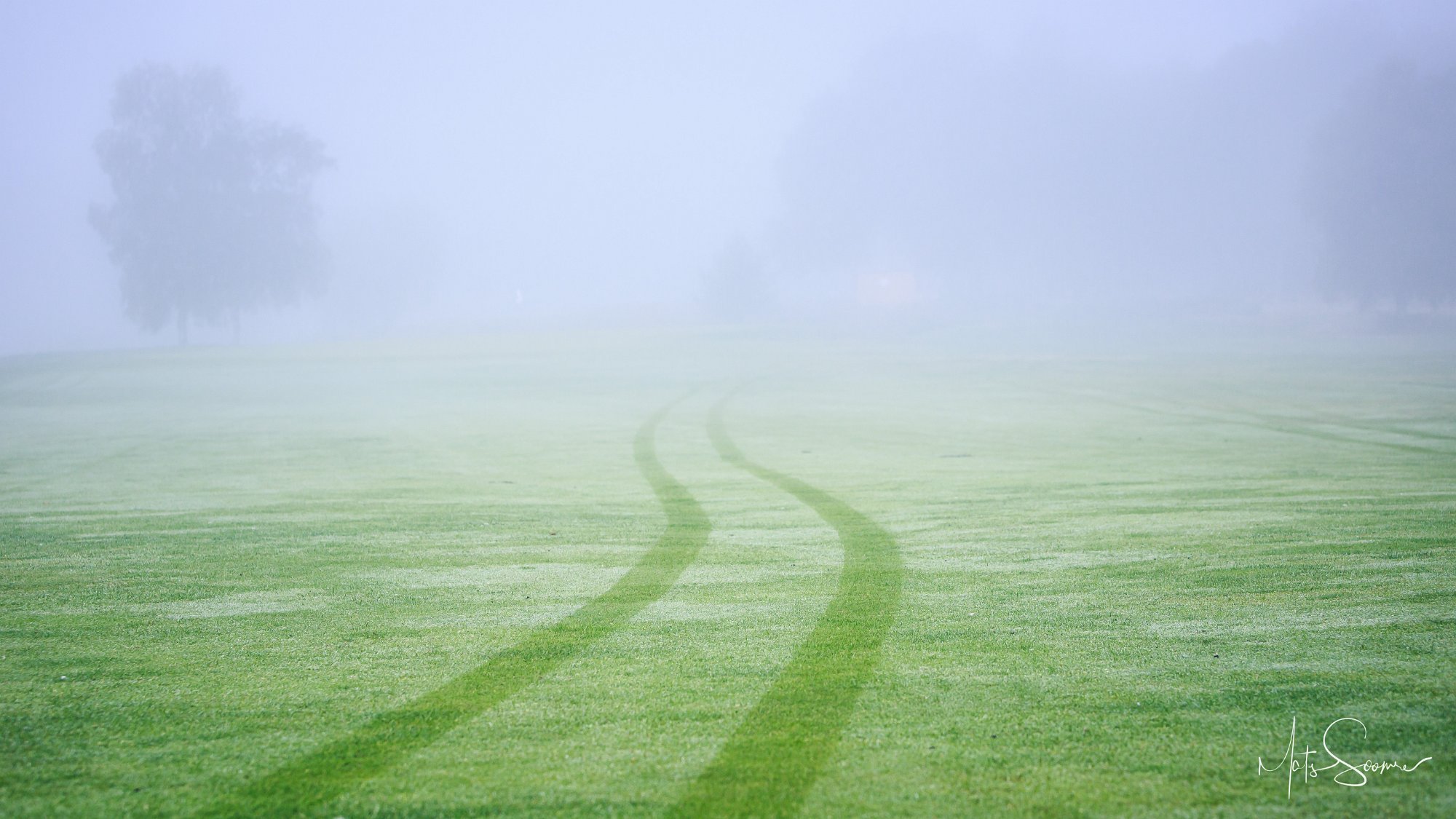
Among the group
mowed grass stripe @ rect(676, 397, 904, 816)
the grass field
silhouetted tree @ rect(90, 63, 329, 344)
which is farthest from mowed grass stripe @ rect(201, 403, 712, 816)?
silhouetted tree @ rect(90, 63, 329, 344)

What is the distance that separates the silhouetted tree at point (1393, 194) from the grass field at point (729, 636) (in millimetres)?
55563

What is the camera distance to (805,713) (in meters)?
4.29

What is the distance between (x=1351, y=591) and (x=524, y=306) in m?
175

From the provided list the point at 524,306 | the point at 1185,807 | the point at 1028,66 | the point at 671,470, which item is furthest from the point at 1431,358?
the point at 524,306

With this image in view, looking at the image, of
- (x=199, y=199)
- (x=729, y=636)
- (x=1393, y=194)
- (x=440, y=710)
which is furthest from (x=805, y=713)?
(x=1393, y=194)

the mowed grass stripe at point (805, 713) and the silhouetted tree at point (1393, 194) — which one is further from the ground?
the silhouetted tree at point (1393, 194)

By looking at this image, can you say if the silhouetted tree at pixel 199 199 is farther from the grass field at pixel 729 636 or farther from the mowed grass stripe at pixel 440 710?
the mowed grass stripe at pixel 440 710

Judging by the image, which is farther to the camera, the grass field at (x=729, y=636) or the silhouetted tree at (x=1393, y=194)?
the silhouetted tree at (x=1393, y=194)

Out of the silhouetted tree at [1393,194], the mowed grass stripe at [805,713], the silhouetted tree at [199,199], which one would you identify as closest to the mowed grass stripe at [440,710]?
the mowed grass stripe at [805,713]

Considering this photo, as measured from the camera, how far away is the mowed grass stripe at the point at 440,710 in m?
3.57

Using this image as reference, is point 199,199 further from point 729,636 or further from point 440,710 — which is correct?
point 440,710

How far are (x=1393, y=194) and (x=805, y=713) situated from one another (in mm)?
71166

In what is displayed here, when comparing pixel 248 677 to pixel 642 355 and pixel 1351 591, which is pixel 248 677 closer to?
pixel 1351 591

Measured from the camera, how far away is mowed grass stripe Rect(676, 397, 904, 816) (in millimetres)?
3562
